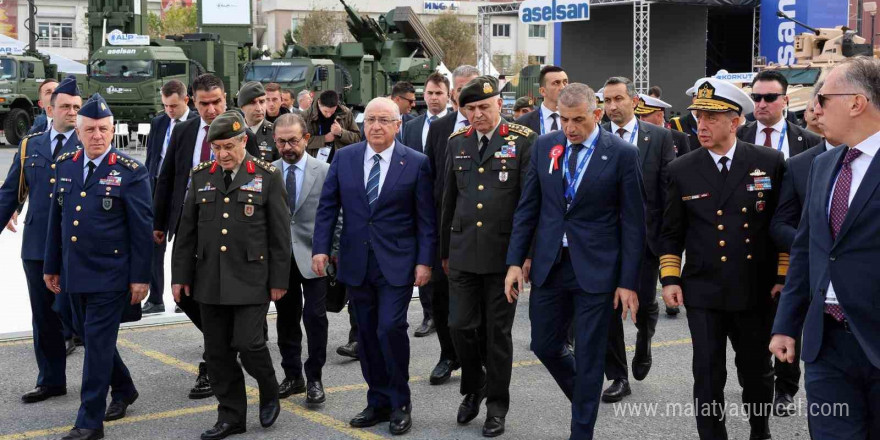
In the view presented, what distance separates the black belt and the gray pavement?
2.12m

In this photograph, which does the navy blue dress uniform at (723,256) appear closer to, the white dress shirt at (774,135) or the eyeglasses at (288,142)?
the white dress shirt at (774,135)

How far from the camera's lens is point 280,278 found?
6.29 meters

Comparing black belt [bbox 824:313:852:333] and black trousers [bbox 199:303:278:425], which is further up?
black belt [bbox 824:313:852:333]

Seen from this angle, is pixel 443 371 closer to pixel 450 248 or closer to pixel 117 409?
pixel 450 248

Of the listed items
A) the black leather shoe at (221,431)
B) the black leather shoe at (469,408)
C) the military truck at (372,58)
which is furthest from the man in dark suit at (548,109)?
the military truck at (372,58)

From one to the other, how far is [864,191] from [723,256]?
1.62 m

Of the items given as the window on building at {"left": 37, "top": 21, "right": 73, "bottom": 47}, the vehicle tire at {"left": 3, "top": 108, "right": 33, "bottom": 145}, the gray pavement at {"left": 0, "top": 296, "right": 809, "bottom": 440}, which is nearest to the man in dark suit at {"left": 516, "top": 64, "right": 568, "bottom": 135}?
the gray pavement at {"left": 0, "top": 296, "right": 809, "bottom": 440}

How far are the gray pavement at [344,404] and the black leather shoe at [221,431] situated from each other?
6 cm

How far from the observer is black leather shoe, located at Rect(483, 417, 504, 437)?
20.1ft

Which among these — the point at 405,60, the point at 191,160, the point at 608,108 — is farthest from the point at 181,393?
the point at 405,60

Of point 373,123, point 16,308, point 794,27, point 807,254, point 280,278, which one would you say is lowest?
point 16,308

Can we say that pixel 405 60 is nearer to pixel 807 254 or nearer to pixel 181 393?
pixel 181 393

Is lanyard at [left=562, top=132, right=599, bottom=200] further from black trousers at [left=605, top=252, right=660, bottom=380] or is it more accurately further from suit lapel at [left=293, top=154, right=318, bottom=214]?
suit lapel at [left=293, top=154, right=318, bottom=214]

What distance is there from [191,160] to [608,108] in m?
3.16
